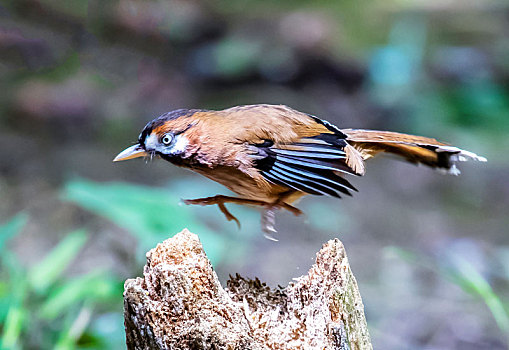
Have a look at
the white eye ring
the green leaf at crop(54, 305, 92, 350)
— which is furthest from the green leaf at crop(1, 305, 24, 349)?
the white eye ring

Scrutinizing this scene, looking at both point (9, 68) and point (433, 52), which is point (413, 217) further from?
point (9, 68)

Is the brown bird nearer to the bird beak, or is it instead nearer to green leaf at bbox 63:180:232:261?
the bird beak

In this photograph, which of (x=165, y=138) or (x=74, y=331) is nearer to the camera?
(x=165, y=138)

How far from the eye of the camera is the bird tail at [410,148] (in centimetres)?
139

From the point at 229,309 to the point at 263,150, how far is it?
1.26 ft

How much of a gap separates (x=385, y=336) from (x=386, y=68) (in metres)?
3.83

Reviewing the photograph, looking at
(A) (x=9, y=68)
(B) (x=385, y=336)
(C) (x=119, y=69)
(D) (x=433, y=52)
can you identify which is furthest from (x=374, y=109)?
(A) (x=9, y=68)

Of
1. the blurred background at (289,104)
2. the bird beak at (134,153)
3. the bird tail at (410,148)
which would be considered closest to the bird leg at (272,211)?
the bird tail at (410,148)

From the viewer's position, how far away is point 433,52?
6.55 metres

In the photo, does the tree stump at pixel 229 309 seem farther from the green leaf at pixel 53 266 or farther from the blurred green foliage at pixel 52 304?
the green leaf at pixel 53 266

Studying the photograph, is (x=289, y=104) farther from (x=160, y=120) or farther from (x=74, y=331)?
(x=160, y=120)

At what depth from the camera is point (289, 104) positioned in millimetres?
5664

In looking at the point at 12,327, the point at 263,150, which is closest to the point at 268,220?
the point at 263,150

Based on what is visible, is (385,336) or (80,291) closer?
(80,291)
